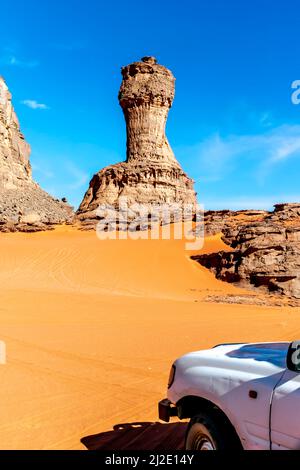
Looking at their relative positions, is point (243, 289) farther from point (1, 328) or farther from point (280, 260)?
point (1, 328)

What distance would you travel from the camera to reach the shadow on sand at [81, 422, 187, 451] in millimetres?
4066

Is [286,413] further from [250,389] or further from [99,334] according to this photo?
[99,334]

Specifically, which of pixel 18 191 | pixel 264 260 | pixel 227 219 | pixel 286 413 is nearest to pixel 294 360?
pixel 286 413

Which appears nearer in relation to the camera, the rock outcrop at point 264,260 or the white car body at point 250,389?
the white car body at point 250,389

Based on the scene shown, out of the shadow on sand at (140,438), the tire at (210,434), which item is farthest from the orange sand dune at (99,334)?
the tire at (210,434)

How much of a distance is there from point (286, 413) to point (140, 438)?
2262 mm

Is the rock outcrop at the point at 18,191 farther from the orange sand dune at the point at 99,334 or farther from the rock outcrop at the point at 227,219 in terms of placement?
the rock outcrop at the point at 227,219

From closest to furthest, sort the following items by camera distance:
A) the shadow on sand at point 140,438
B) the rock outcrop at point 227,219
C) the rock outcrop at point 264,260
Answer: the shadow on sand at point 140,438, the rock outcrop at point 264,260, the rock outcrop at point 227,219

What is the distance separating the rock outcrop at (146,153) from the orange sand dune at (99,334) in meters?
26.1

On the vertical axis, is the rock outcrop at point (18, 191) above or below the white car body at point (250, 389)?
above

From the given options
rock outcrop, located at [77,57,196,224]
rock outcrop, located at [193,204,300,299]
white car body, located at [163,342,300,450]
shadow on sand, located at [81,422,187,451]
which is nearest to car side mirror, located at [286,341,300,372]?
white car body, located at [163,342,300,450]

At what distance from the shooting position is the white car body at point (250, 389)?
2.53 metres

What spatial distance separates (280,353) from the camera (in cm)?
330

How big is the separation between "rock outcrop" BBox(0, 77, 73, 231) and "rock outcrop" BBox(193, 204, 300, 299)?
19853mm
